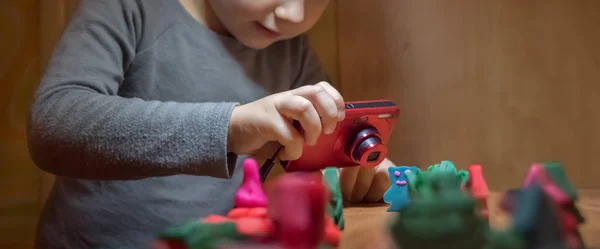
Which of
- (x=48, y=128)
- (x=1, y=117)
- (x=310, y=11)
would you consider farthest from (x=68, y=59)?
(x=1, y=117)

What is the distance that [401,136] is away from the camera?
78 centimetres

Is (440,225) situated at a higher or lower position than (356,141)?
higher

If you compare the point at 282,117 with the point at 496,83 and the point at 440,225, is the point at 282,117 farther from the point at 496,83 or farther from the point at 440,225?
the point at 496,83

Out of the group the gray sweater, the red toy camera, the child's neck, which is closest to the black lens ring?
the red toy camera

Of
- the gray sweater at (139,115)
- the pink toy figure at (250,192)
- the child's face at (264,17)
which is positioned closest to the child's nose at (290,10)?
the child's face at (264,17)

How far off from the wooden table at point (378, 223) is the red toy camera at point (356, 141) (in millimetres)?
49

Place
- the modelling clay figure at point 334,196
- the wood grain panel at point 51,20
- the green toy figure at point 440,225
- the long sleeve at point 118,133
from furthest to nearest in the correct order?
the wood grain panel at point 51,20 < the long sleeve at point 118,133 < the modelling clay figure at point 334,196 < the green toy figure at point 440,225

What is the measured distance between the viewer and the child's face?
0.54 meters

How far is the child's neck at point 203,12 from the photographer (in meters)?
0.62

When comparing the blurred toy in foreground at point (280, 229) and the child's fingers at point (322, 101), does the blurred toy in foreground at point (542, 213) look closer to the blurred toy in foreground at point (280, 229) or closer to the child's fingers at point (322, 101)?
the blurred toy in foreground at point (280, 229)

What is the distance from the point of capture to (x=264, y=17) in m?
0.55

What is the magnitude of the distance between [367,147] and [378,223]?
11 cm

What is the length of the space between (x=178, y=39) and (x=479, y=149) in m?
0.43

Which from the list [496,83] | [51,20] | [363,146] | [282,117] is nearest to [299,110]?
[282,117]
